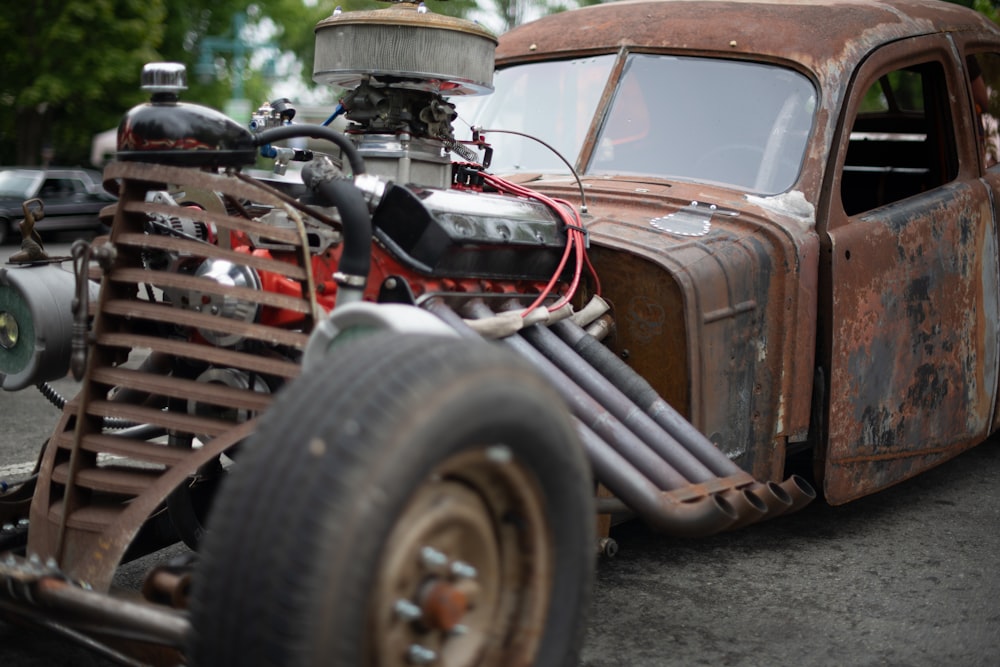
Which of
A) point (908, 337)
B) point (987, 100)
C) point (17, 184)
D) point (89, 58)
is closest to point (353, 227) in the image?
point (908, 337)

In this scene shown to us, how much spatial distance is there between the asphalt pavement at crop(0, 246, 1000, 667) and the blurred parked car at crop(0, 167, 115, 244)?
1593 centimetres

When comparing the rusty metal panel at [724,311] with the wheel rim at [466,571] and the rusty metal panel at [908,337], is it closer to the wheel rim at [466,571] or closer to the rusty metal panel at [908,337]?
the rusty metal panel at [908,337]

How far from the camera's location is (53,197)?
20.4 m

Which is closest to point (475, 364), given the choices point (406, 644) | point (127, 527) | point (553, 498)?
point (553, 498)

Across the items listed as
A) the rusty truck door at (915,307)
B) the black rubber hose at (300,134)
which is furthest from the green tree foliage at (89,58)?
the black rubber hose at (300,134)

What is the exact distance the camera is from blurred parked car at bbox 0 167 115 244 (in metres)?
19.6

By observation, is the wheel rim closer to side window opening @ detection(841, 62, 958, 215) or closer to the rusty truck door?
the rusty truck door

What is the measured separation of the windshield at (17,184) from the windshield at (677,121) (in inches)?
670

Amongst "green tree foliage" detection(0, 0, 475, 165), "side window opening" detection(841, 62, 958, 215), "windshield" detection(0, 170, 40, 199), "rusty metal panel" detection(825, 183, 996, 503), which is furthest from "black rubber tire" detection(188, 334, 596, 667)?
"green tree foliage" detection(0, 0, 475, 165)

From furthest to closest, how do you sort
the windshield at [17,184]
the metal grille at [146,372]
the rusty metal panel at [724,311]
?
1. the windshield at [17,184]
2. the rusty metal panel at [724,311]
3. the metal grille at [146,372]

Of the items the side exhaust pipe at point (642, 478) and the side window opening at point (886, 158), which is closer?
the side exhaust pipe at point (642, 478)

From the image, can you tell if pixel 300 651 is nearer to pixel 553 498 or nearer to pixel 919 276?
pixel 553 498

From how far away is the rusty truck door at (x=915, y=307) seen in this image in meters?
4.07

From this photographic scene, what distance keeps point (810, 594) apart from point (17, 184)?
19.0 meters
